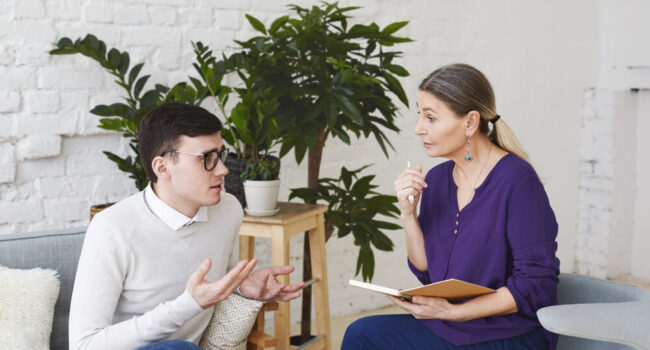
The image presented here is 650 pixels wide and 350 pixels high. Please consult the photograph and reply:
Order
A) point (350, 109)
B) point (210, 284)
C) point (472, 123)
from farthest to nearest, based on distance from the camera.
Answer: point (350, 109) → point (472, 123) → point (210, 284)

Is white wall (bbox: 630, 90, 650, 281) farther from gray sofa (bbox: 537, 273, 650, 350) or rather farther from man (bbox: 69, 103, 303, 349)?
man (bbox: 69, 103, 303, 349)

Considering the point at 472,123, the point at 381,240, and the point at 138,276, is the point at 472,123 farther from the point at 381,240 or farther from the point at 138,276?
the point at 138,276

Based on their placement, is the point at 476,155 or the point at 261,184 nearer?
the point at 476,155

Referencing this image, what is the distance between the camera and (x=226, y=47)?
9.35 ft

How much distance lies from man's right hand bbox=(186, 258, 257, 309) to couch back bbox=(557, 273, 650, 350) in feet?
2.87

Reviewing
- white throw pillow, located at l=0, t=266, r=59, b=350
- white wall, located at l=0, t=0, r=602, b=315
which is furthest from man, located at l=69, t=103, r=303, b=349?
white wall, located at l=0, t=0, r=602, b=315

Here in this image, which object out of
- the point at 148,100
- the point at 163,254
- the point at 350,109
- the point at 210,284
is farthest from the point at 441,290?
the point at 148,100

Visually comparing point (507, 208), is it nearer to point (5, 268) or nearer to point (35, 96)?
point (5, 268)

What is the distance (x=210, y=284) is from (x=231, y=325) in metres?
0.31

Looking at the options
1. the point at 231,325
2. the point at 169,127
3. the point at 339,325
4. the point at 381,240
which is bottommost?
the point at 339,325

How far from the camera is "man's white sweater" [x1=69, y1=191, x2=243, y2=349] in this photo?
58.0 inches

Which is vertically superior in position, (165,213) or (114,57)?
(114,57)

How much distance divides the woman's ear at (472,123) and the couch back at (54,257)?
3.62 feet

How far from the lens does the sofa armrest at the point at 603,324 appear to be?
146 cm
